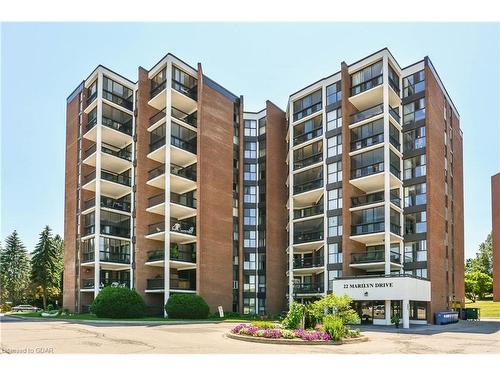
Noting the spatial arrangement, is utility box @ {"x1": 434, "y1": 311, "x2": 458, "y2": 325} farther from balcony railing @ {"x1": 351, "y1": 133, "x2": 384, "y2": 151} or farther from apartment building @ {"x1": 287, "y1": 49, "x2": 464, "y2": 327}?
balcony railing @ {"x1": 351, "y1": 133, "x2": 384, "y2": 151}

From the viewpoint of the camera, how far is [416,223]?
4531 centimetres

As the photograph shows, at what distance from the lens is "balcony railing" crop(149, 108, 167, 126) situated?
161 ft

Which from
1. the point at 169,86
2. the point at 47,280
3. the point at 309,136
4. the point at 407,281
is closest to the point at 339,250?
the point at 407,281

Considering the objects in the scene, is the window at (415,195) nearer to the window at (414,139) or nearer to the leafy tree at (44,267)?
the window at (414,139)

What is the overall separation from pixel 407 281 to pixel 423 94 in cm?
1998

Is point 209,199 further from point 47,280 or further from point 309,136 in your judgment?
point 47,280

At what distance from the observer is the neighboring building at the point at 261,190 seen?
45469 mm

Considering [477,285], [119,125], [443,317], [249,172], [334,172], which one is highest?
[119,125]

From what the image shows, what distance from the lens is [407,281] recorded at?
123 ft

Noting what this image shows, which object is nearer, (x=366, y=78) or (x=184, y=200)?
(x=366, y=78)

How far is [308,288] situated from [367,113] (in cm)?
1899

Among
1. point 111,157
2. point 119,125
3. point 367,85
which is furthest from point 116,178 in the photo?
point 367,85

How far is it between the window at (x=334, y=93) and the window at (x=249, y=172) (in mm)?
11873

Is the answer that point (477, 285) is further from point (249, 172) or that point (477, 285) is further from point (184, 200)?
point (184, 200)
